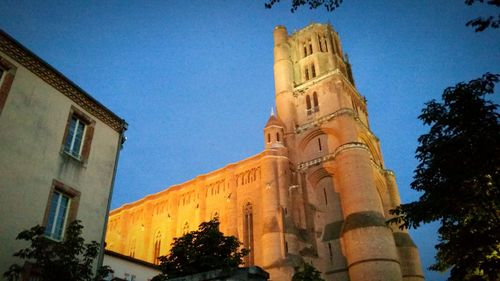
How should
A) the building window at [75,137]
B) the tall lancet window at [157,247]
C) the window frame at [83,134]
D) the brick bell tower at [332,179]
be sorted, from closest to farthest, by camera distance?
the window frame at [83,134] < the building window at [75,137] < the brick bell tower at [332,179] < the tall lancet window at [157,247]

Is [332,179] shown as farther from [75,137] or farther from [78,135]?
[75,137]

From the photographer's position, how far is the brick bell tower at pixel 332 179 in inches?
1118

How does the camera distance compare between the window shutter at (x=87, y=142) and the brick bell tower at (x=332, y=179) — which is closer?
the window shutter at (x=87, y=142)

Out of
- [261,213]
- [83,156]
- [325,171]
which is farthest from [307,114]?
[83,156]

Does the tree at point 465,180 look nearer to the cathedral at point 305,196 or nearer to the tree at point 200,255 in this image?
the tree at point 200,255

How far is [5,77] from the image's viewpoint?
13.0 meters

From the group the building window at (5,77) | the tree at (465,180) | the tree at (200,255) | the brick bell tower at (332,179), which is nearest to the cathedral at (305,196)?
the brick bell tower at (332,179)

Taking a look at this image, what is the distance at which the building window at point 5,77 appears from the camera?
41.5 feet

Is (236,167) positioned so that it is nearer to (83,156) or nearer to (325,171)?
(325,171)

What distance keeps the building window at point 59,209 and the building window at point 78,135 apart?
1.47 m

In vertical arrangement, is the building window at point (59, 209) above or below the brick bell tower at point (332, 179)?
Result: below

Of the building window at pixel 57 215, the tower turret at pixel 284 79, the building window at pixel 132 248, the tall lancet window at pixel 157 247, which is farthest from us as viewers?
the building window at pixel 132 248

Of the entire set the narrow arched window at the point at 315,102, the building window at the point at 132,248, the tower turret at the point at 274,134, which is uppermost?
the narrow arched window at the point at 315,102

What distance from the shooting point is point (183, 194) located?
42719mm
